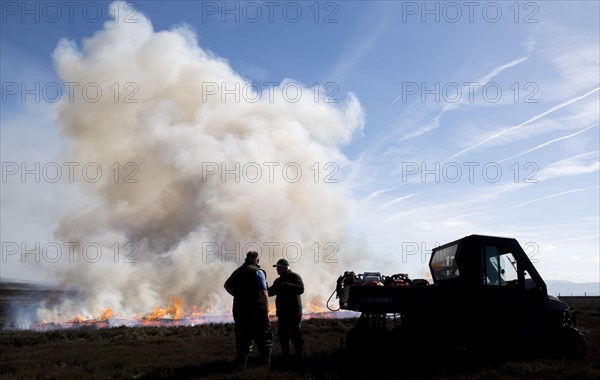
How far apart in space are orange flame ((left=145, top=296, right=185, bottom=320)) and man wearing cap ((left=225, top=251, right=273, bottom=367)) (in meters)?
42.1

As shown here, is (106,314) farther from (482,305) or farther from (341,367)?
(482,305)

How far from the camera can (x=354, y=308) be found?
988 cm

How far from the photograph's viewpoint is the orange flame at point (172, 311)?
1966 inches

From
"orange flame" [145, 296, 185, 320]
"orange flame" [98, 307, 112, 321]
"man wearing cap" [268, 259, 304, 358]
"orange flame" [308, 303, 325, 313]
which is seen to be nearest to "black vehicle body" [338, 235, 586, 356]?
"man wearing cap" [268, 259, 304, 358]

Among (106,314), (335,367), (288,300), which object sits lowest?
(106,314)

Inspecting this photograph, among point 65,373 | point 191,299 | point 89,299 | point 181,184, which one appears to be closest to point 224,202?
A: point 181,184

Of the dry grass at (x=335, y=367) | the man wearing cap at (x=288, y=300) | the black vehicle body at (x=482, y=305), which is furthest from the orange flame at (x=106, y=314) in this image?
the black vehicle body at (x=482, y=305)

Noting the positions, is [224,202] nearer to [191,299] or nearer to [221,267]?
[221,267]

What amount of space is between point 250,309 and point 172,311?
45917mm

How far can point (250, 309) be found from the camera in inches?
363

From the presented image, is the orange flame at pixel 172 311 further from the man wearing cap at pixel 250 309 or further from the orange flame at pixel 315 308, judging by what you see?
the man wearing cap at pixel 250 309

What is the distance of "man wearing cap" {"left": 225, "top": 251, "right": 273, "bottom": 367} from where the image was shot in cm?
919

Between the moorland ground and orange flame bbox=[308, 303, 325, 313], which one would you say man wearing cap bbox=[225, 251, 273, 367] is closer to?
the moorland ground

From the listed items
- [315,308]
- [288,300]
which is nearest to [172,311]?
[315,308]
